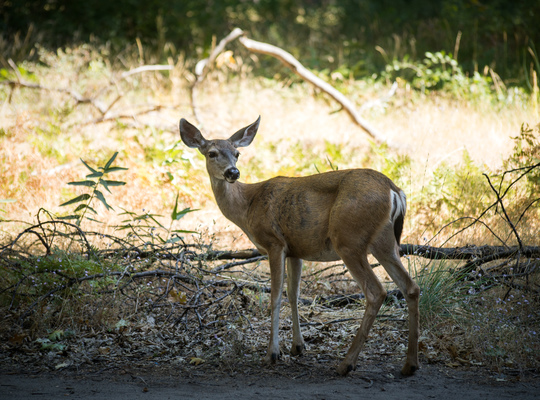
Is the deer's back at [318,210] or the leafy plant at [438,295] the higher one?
the deer's back at [318,210]

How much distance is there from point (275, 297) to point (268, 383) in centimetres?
68

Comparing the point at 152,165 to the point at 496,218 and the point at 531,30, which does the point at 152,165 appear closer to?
the point at 496,218

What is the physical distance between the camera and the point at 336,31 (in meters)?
16.4

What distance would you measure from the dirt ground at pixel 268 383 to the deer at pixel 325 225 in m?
0.17

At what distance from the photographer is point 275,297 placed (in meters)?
4.29

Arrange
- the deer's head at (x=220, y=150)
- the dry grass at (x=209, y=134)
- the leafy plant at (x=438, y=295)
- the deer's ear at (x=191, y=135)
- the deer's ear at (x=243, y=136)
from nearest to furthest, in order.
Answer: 1. the deer's head at (x=220, y=150)
2. the leafy plant at (x=438, y=295)
3. the deer's ear at (x=191, y=135)
4. the deer's ear at (x=243, y=136)
5. the dry grass at (x=209, y=134)

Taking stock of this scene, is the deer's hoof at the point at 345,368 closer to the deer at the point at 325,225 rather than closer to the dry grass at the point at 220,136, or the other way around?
the deer at the point at 325,225

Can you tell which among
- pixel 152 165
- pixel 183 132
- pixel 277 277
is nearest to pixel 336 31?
pixel 152 165

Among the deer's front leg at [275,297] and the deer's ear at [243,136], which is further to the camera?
the deer's ear at [243,136]

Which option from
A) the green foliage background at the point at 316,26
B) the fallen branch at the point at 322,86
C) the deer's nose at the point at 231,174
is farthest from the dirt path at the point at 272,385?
the green foliage background at the point at 316,26

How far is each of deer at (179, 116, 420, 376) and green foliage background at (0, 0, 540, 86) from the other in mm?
8688

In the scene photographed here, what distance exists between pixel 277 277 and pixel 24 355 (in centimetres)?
208

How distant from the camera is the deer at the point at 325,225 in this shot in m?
3.99

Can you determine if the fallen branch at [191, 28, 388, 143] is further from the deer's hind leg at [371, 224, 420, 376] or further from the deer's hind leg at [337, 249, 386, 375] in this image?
the deer's hind leg at [337, 249, 386, 375]
